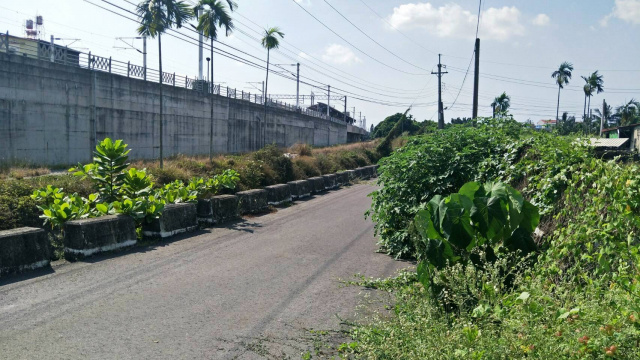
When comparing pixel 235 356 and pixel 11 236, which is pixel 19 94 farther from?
pixel 235 356

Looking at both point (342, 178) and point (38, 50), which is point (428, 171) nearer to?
point (342, 178)

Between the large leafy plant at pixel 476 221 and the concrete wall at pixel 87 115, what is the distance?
20.8m

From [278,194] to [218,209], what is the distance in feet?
14.6

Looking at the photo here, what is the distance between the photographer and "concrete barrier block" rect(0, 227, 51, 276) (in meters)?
7.21

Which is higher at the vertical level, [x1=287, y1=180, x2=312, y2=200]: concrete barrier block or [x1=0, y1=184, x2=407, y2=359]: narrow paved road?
[x1=287, y1=180, x2=312, y2=200]: concrete barrier block

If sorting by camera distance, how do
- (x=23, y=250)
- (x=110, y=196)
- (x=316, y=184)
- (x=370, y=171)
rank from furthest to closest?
1. (x=370, y=171)
2. (x=316, y=184)
3. (x=110, y=196)
4. (x=23, y=250)

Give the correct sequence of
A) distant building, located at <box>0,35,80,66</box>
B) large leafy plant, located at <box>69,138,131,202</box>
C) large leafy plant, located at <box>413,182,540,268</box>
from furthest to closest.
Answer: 1. distant building, located at <box>0,35,80,66</box>
2. large leafy plant, located at <box>69,138,131,202</box>
3. large leafy plant, located at <box>413,182,540,268</box>

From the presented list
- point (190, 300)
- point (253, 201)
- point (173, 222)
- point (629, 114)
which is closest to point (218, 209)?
point (173, 222)

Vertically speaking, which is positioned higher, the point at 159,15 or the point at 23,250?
the point at 159,15

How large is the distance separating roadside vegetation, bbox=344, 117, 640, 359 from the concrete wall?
20111 mm

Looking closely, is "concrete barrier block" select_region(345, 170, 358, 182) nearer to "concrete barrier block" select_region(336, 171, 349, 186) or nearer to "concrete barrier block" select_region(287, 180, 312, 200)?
"concrete barrier block" select_region(336, 171, 349, 186)

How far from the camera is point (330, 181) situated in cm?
2403

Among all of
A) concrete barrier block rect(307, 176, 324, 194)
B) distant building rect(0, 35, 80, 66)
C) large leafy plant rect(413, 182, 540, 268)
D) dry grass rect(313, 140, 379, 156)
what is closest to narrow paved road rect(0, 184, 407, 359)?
large leafy plant rect(413, 182, 540, 268)

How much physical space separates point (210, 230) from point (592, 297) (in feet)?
30.3
